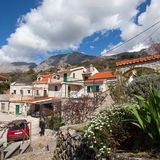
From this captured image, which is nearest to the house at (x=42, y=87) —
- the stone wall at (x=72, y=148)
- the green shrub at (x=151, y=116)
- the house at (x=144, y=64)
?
the house at (x=144, y=64)

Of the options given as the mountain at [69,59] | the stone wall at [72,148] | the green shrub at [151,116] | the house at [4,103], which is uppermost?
the mountain at [69,59]

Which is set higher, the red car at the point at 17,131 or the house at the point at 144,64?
the house at the point at 144,64

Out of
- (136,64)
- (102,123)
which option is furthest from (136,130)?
(136,64)

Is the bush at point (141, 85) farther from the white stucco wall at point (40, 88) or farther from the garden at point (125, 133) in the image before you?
the white stucco wall at point (40, 88)

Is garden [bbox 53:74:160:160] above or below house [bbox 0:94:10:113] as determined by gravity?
below

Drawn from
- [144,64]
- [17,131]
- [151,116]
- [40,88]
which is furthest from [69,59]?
[151,116]

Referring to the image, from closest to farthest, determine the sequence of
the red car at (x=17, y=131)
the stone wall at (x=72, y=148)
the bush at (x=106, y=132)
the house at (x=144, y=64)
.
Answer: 1. the bush at (x=106, y=132)
2. the stone wall at (x=72, y=148)
3. the house at (x=144, y=64)
4. the red car at (x=17, y=131)

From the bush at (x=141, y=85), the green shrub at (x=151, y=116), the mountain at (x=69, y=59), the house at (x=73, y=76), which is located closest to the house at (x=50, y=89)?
the house at (x=73, y=76)

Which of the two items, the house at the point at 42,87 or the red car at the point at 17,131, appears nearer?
the red car at the point at 17,131

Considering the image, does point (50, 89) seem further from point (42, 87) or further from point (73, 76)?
point (73, 76)

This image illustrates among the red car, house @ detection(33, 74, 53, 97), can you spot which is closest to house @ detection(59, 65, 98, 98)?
house @ detection(33, 74, 53, 97)

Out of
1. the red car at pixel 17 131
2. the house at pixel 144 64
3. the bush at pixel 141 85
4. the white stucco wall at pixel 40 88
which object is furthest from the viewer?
the white stucco wall at pixel 40 88

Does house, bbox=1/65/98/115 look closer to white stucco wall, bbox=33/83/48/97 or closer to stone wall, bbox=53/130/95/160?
white stucco wall, bbox=33/83/48/97

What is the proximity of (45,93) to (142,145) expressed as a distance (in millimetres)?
43564
